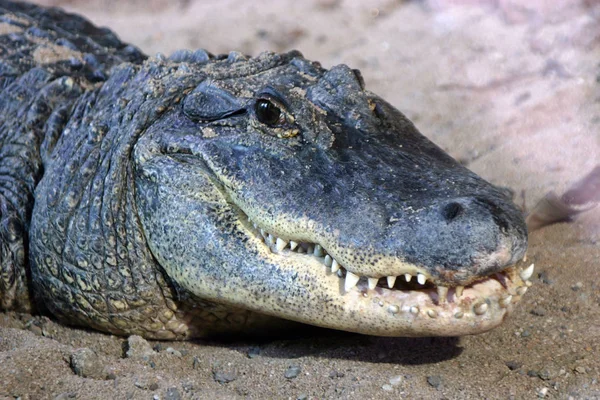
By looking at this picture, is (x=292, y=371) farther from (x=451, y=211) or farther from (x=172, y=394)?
(x=451, y=211)

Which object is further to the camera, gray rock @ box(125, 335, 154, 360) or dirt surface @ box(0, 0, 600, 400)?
gray rock @ box(125, 335, 154, 360)

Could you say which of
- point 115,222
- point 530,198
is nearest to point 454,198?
point 115,222

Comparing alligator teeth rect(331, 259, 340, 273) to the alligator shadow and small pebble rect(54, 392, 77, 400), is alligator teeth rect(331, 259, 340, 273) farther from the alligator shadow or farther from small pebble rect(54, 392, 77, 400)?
small pebble rect(54, 392, 77, 400)

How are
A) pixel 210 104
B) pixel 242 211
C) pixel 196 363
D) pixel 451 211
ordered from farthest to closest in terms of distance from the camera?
pixel 210 104
pixel 196 363
pixel 242 211
pixel 451 211

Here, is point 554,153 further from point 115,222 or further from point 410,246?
point 115,222

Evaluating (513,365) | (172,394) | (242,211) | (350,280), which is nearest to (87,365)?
(172,394)

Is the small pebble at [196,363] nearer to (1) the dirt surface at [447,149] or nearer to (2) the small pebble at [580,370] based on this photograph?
(1) the dirt surface at [447,149]

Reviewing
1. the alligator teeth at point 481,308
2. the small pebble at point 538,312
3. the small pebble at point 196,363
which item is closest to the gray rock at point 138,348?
the small pebble at point 196,363

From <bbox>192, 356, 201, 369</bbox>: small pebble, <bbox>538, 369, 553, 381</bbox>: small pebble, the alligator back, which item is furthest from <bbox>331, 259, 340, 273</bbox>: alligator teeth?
the alligator back
